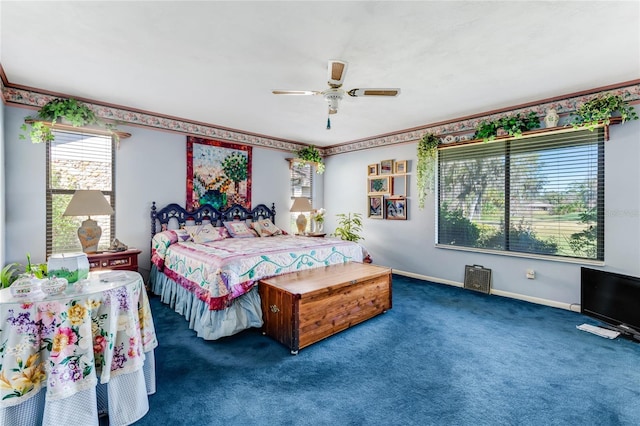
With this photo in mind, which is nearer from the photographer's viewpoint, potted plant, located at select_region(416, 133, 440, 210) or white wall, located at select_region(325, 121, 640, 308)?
white wall, located at select_region(325, 121, 640, 308)

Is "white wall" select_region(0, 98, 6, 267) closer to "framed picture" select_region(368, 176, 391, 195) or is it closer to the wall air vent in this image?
"framed picture" select_region(368, 176, 391, 195)

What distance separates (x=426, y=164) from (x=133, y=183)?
468 cm

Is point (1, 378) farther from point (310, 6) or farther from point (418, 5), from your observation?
point (418, 5)

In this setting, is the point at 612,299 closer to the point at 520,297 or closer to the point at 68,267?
the point at 520,297

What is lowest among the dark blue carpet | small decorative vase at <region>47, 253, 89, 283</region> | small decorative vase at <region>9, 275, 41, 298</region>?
the dark blue carpet

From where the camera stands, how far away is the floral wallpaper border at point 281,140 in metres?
Result: 3.48

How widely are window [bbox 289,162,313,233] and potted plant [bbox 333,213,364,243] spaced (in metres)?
0.78

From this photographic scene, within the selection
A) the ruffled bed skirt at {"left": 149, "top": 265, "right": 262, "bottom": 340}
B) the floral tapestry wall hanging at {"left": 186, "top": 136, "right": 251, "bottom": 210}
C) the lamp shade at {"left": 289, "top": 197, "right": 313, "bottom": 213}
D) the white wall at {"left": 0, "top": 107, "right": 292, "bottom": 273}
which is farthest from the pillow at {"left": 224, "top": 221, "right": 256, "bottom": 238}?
the ruffled bed skirt at {"left": 149, "top": 265, "right": 262, "bottom": 340}

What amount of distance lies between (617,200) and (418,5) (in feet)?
11.2

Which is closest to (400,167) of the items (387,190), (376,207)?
(387,190)

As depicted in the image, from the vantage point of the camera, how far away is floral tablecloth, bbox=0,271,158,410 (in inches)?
55.7

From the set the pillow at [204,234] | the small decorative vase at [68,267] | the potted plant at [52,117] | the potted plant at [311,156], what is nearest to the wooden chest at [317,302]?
the small decorative vase at [68,267]

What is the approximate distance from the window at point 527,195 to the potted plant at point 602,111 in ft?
0.87

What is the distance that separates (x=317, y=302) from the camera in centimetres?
280
